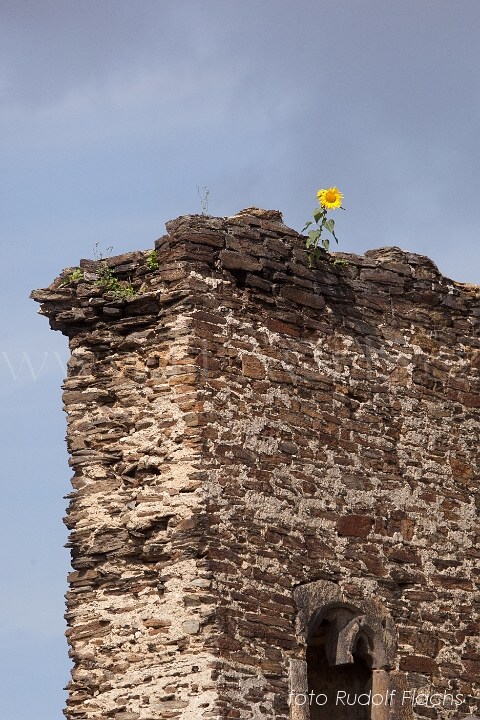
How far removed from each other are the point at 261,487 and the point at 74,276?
2410mm

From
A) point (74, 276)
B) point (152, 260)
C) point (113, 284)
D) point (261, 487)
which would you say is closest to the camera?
point (261, 487)

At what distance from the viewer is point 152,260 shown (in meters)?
15.9

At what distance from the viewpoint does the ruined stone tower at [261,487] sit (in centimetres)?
1481

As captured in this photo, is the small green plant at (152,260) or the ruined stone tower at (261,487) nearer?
the ruined stone tower at (261,487)

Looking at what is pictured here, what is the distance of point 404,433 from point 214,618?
2.76 metres

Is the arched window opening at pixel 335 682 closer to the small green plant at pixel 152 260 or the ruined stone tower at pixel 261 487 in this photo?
the ruined stone tower at pixel 261 487

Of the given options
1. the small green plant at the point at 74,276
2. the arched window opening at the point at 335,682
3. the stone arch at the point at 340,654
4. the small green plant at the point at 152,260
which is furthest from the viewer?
the small green plant at the point at 74,276

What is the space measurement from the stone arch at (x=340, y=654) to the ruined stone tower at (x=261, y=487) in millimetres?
17

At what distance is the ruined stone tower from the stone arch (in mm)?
17

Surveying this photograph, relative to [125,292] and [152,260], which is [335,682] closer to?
[125,292]

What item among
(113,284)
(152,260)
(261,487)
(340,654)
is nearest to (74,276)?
(113,284)

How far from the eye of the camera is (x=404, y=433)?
647 inches

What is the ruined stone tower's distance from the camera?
1481 cm

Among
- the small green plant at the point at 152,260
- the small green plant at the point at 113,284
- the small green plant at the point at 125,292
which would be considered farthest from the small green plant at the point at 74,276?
the small green plant at the point at 152,260
